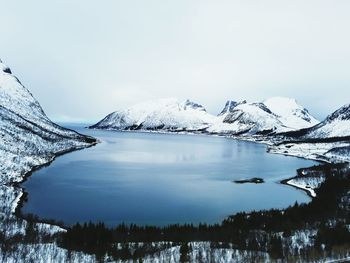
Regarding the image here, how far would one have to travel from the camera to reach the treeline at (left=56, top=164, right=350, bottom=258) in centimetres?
3750

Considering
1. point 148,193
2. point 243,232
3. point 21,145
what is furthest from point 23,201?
point 21,145

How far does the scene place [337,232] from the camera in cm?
4031

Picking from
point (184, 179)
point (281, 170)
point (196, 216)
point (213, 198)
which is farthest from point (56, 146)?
point (196, 216)

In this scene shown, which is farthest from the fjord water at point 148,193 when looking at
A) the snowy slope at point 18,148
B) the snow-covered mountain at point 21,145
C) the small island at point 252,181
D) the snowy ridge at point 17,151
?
the snow-covered mountain at point 21,145

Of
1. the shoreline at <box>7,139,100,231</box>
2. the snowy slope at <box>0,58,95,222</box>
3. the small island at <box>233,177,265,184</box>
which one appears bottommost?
the shoreline at <box>7,139,100,231</box>

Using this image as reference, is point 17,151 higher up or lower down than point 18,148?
lower down

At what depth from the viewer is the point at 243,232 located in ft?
140

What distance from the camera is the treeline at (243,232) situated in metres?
37.5

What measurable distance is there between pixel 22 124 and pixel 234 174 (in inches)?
3313

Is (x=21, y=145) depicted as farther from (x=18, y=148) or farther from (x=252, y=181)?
(x=252, y=181)

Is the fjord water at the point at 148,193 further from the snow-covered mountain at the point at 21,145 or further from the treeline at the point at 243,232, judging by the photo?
the treeline at the point at 243,232

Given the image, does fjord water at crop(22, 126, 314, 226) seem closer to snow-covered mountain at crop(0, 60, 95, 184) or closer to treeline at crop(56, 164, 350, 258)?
snow-covered mountain at crop(0, 60, 95, 184)

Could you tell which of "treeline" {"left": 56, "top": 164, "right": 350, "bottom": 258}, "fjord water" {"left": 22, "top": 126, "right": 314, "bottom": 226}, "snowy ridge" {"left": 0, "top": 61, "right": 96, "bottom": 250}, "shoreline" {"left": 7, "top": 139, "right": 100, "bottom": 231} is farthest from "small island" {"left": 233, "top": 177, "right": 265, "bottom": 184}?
"snowy ridge" {"left": 0, "top": 61, "right": 96, "bottom": 250}

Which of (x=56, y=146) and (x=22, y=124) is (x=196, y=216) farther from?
(x=22, y=124)
